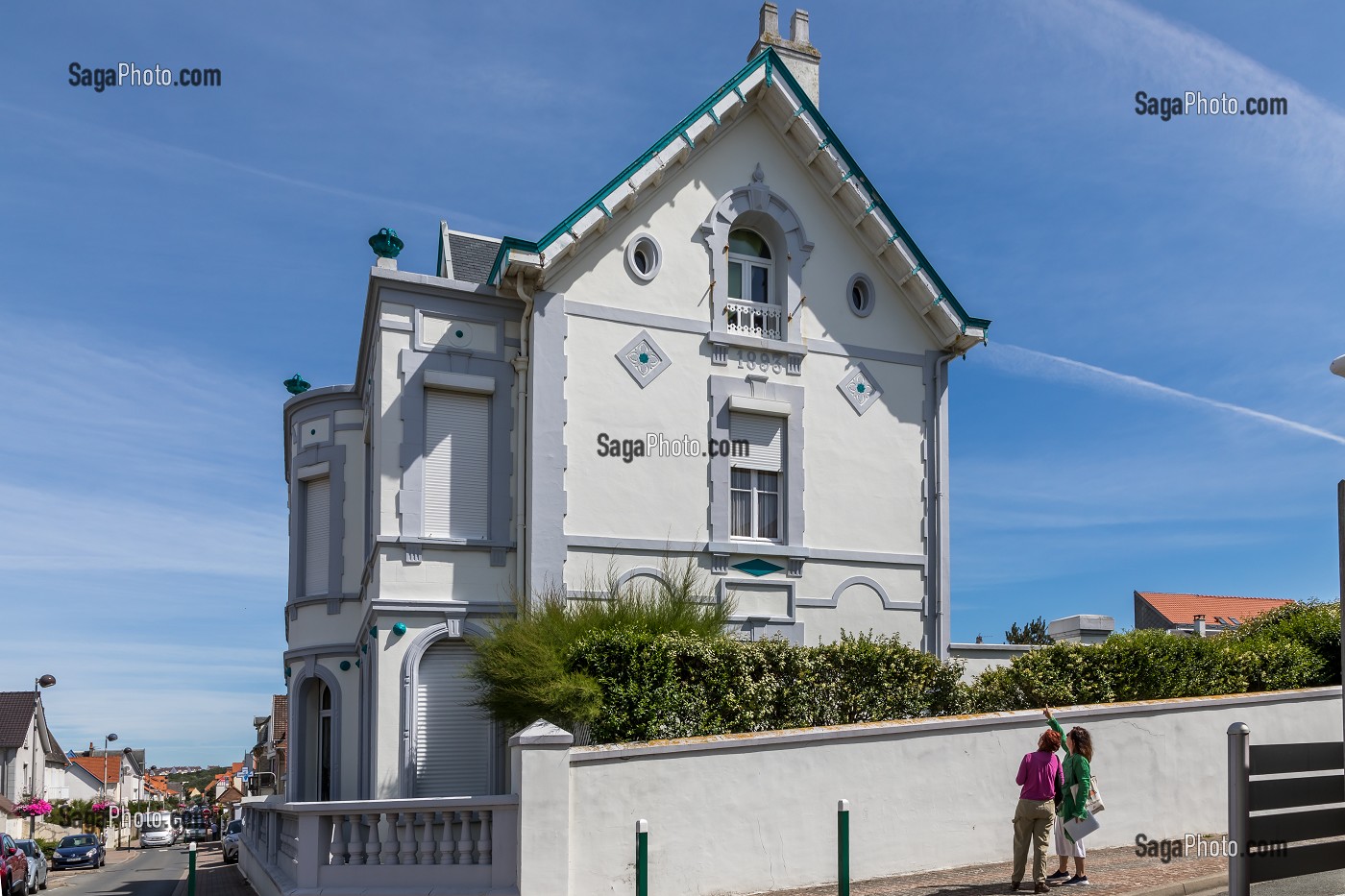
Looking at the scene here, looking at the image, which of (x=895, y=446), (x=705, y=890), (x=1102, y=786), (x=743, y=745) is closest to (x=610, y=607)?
(x=743, y=745)

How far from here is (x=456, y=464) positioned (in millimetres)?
18031

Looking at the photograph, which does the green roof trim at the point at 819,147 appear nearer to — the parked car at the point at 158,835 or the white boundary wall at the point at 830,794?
the white boundary wall at the point at 830,794

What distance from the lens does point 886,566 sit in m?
20.2

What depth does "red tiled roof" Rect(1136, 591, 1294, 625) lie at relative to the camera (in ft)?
175

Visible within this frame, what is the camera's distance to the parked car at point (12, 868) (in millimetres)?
25453

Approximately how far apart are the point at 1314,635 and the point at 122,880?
3017cm

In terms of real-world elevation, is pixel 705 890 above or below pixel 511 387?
below

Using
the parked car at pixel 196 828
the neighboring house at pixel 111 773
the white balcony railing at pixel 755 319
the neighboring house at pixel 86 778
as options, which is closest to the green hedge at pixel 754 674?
the white balcony railing at pixel 755 319

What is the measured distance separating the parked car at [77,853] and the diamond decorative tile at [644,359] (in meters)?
35.2

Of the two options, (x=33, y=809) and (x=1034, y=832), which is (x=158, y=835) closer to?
(x=33, y=809)

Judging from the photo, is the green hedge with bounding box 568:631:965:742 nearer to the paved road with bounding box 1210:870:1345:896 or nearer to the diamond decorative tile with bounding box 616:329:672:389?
the paved road with bounding box 1210:870:1345:896

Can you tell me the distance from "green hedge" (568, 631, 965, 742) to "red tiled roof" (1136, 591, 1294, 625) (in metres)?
41.4

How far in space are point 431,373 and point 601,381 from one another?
8.27 feet

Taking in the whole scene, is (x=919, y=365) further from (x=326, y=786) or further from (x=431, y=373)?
(x=326, y=786)
